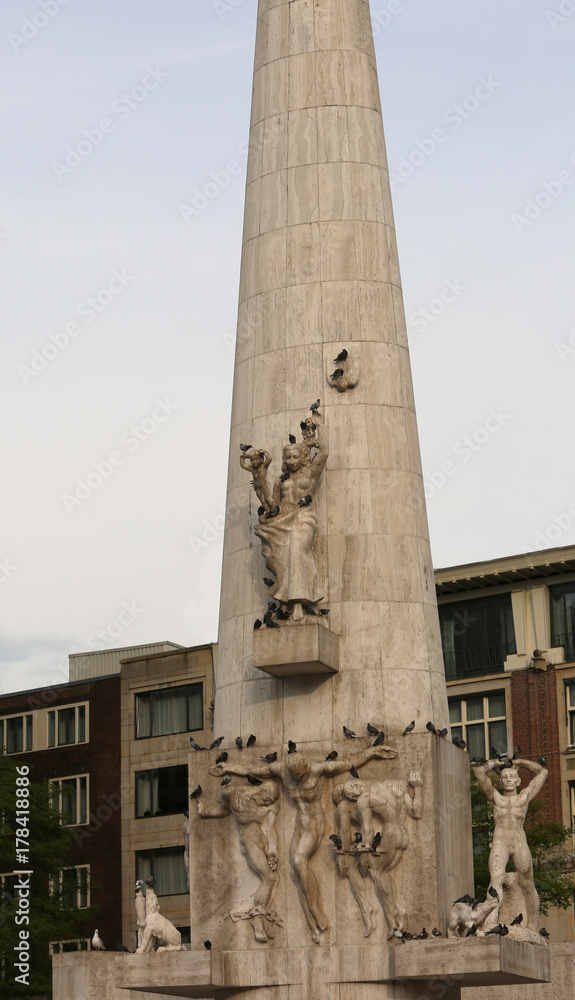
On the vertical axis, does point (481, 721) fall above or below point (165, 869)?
above

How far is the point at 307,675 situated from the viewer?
27.7 m

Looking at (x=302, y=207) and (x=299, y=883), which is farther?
(x=302, y=207)

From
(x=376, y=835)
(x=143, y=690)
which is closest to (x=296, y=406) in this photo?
(x=376, y=835)

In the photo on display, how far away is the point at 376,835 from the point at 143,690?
4020 cm

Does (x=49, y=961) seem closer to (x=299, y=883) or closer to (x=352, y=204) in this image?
(x=299, y=883)

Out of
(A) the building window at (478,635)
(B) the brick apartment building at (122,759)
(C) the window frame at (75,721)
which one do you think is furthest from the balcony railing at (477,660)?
(C) the window frame at (75,721)

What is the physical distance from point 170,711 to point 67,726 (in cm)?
515

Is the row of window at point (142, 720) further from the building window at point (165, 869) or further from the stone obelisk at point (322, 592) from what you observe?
the stone obelisk at point (322, 592)

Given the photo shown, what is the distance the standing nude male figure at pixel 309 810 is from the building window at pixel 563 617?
3693cm

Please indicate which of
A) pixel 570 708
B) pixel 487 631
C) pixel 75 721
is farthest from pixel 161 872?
pixel 570 708

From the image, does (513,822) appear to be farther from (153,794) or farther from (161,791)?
(153,794)

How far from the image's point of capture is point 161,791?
63.9 m

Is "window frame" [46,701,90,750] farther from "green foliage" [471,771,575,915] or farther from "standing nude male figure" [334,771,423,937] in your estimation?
"standing nude male figure" [334,771,423,937]

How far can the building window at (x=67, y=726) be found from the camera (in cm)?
6731
